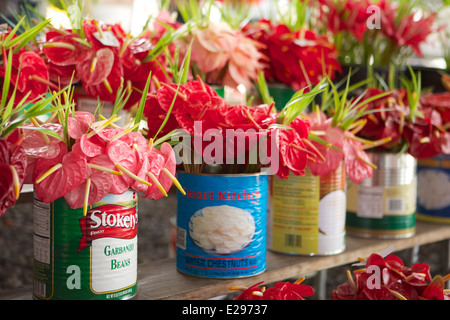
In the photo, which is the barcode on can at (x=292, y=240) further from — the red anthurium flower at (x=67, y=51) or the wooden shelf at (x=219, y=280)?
the red anthurium flower at (x=67, y=51)

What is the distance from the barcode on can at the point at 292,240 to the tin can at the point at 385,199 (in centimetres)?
18

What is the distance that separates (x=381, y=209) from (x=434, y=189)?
23cm

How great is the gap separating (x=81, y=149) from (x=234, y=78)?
461mm

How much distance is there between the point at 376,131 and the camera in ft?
3.51

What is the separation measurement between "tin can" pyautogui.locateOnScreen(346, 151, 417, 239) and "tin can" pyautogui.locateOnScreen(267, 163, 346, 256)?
13 cm

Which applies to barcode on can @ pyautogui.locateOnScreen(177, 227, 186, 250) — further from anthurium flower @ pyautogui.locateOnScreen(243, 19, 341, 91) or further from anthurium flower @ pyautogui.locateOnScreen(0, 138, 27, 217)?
anthurium flower @ pyautogui.locateOnScreen(243, 19, 341, 91)

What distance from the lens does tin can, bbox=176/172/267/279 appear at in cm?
80

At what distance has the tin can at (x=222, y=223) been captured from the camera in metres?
0.80

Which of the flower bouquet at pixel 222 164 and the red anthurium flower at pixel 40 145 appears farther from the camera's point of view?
the flower bouquet at pixel 222 164

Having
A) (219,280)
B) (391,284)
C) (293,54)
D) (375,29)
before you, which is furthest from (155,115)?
(375,29)

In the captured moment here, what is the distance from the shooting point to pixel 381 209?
1063 mm

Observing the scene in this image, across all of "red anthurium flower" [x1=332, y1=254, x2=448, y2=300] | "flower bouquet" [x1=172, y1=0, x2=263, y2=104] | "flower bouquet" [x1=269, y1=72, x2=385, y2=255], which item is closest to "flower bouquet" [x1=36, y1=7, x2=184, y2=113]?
"flower bouquet" [x1=172, y1=0, x2=263, y2=104]

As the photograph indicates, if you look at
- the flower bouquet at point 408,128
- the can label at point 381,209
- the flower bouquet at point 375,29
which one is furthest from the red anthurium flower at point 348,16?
the can label at point 381,209
